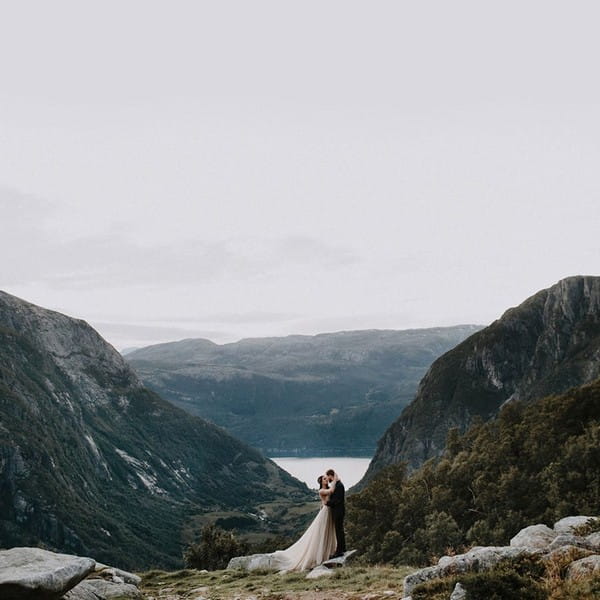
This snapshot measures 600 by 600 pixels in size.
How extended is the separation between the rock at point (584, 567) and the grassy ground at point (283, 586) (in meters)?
5.61

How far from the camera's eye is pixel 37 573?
59.8 feet

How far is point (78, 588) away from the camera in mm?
21656

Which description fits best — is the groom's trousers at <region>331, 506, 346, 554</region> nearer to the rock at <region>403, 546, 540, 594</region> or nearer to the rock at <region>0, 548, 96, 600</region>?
the rock at <region>403, 546, 540, 594</region>

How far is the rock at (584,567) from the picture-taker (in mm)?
15184

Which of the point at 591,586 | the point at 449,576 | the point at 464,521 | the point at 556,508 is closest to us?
the point at 591,586

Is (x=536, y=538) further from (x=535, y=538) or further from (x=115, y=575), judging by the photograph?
(x=115, y=575)

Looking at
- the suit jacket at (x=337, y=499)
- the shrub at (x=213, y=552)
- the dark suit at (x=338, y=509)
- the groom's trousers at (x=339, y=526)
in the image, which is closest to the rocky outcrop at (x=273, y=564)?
the groom's trousers at (x=339, y=526)

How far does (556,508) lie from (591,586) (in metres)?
31.1

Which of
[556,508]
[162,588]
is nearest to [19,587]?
[162,588]

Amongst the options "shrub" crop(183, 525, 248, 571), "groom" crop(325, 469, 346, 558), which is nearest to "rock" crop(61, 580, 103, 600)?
"groom" crop(325, 469, 346, 558)

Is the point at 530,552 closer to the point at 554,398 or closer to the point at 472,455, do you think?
the point at 472,455

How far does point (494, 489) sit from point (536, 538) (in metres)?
33.5

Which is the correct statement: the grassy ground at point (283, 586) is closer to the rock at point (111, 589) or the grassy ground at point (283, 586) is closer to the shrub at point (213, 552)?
the rock at point (111, 589)

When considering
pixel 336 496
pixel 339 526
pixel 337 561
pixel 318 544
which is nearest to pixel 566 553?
pixel 336 496
